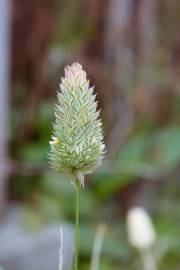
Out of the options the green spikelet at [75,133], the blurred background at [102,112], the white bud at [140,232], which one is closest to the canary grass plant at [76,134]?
the green spikelet at [75,133]

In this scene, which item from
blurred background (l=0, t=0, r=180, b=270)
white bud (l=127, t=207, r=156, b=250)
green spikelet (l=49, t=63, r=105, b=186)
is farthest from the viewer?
blurred background (l=0, t=0, r=180, b=270)

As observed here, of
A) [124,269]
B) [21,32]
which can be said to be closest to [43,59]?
[21,32]

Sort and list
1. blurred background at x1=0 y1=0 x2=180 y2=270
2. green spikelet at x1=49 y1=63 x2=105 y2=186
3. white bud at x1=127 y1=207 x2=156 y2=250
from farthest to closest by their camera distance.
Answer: blurred background at x1=0 y1=0 x2=180 y2=270, white bud at x1=127 y1=207 x2=156 y2=250, green spikelet at x1=49 y1=63 x2=105 y2=186

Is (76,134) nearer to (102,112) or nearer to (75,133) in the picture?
(75,133)

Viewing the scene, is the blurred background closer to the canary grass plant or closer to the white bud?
the white bud

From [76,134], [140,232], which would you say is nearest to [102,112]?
[140,232]

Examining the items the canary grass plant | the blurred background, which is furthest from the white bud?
the blurred background

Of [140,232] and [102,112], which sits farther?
[102,112]
